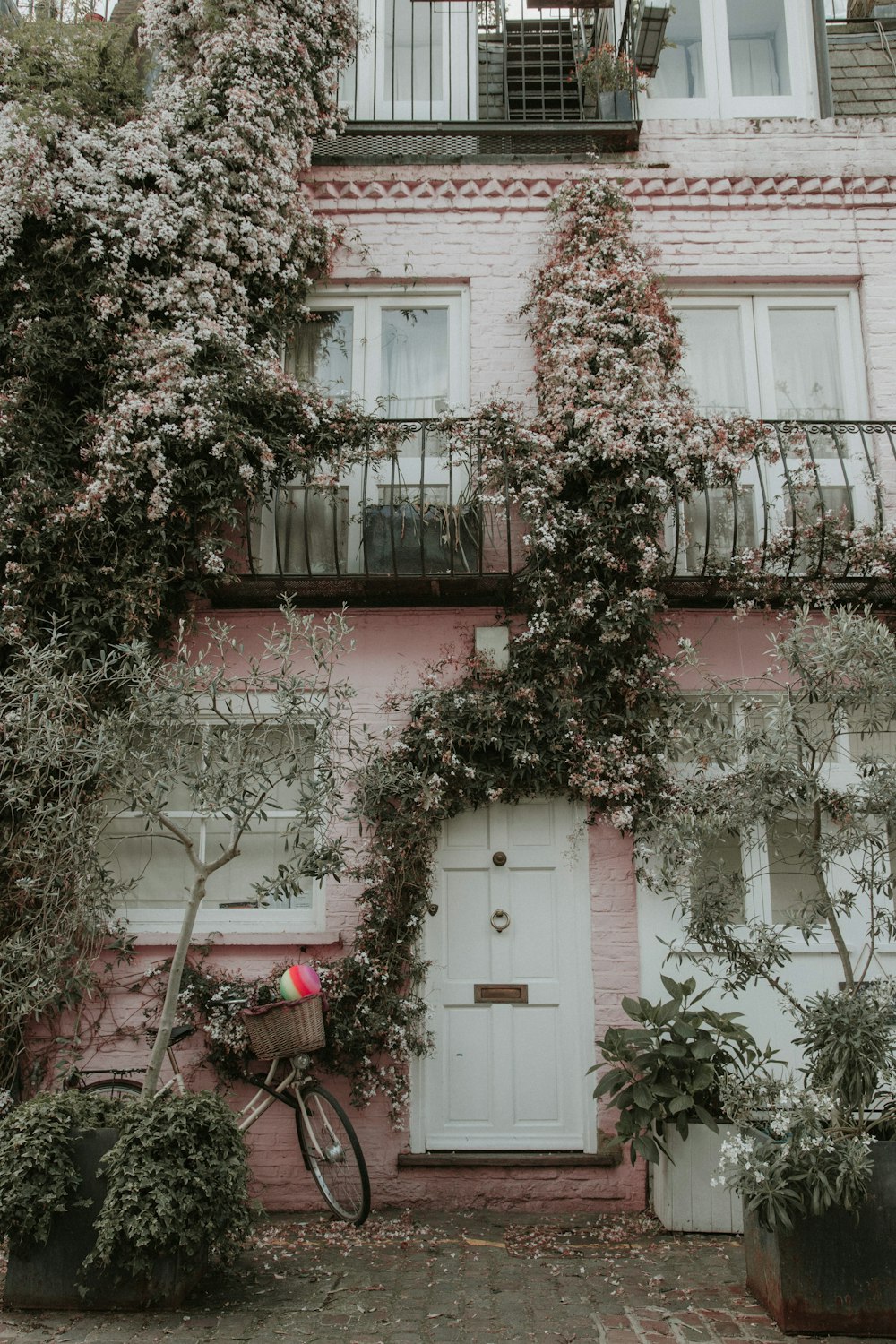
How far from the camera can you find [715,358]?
318 inches

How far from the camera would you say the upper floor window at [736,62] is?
8.60 metres

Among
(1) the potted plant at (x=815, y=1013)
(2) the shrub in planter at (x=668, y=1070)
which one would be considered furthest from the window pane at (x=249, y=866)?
(1) the potted plant at (x=815, y=1013)

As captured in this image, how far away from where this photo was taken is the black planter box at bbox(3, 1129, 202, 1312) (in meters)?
4.48

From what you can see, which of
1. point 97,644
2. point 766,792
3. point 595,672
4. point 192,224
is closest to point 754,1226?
point 766,792

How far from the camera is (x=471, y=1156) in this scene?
21.1ft

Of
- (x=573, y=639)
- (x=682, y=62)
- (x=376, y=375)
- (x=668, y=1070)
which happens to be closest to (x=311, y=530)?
(x=376, y=375)

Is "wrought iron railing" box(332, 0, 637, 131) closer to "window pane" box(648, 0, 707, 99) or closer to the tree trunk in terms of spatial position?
"window pane" box(648, 0, 707, 99)

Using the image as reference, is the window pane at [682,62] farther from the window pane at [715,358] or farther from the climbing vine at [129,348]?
the climbing vine at [129,348]

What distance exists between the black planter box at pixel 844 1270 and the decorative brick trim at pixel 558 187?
692cm

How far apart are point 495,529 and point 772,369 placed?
2621 mm

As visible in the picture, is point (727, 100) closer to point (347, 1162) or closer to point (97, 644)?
point (97, 644)

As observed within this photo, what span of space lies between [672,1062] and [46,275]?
6385mm

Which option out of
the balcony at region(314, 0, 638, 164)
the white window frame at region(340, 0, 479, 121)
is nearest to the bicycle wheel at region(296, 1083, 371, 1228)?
the balcony at region(314, 0, 638, 164)

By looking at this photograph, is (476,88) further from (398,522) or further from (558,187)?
(398,522)
